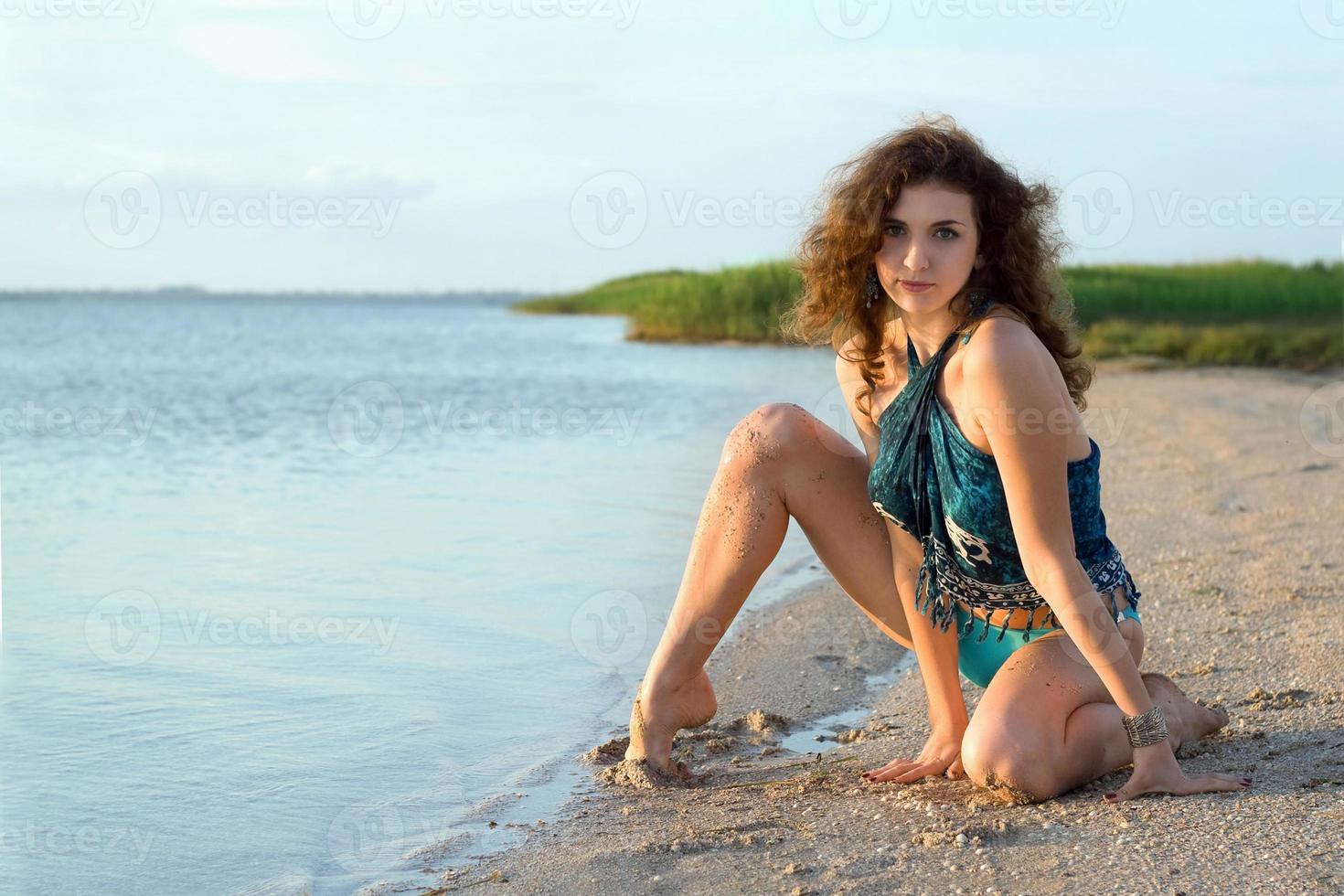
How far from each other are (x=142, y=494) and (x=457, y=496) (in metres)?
1.74

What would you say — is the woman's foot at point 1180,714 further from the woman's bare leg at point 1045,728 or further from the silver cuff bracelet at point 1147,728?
the silver cuff bracelet at point 1147,728

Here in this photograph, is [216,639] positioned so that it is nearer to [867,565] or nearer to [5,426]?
[867,565]

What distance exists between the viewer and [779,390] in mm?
13297

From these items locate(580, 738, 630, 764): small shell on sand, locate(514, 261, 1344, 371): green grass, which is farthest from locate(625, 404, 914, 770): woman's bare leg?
locate(514, 261, 1344, 371): green grass

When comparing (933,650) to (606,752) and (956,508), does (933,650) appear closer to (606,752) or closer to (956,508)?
(956,508)

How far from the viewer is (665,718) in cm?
279

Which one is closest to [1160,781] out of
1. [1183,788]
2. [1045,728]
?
[1183,788]

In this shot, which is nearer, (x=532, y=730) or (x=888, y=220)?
(x=888, y=220)

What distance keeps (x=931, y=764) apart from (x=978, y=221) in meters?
1.14

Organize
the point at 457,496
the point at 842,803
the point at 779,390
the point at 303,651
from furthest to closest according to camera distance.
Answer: the point at 779,390, the point at 457,496, the point at 303,651, the point at 842,803

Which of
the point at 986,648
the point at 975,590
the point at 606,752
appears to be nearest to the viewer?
the point at 975,590

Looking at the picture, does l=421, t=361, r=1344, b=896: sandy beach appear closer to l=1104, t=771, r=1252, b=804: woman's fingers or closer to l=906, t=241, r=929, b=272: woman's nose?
l=1104, t=771, r=1252, b=804: woman's fingers

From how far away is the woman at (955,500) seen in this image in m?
2.36

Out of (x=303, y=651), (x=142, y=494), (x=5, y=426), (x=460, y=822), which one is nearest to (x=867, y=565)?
(x=460, y=822)
